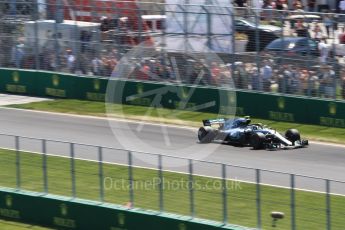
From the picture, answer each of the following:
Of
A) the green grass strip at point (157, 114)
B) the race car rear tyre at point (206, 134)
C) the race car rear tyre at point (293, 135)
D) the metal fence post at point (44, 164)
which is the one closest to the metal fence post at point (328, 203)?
the metal fence post at point (44, 164)

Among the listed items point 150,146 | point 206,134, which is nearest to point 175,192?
point 206,134

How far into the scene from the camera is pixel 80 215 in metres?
20.3

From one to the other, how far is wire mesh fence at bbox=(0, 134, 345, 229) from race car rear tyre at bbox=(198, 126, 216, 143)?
7.40m

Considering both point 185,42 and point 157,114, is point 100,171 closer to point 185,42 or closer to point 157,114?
point 157,114

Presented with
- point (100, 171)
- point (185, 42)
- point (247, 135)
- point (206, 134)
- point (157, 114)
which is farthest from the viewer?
point (185, 42)

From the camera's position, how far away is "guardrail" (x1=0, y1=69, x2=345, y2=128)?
30.1m

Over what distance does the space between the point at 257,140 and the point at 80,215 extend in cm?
807

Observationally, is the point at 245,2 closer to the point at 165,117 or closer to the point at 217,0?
the point at 217,0

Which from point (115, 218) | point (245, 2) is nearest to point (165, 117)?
point (245, 2)

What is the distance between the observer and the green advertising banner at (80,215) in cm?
1848

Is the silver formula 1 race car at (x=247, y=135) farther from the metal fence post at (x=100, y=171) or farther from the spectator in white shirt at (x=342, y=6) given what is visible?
the spectator in white shirt at (x=342, y=6)

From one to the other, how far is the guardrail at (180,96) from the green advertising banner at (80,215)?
37.3 ft

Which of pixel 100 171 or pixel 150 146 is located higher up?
pixel 100 171

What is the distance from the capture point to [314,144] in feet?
92.3
